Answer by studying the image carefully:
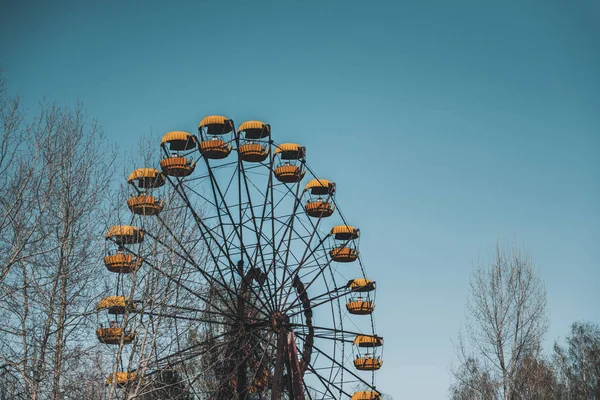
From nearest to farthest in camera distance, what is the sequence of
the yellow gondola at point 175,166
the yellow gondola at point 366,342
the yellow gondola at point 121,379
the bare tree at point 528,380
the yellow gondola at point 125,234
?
1. the yellow gondola at point 121,379
2. the yellow gondola at point 125,234
3. the yellow gondola at point 175,166
4. the yellow gondola at point 366,342
5. the bare tree at point 528,380

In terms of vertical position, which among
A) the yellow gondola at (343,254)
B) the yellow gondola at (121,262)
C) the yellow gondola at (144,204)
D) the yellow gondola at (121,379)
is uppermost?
the yellow gondola at (343,254)

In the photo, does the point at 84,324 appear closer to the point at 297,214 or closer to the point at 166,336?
the point at 166,336

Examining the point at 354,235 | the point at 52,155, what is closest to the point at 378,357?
the point at 354,235

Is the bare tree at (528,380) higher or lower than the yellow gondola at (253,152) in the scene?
lower

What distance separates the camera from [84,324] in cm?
1614

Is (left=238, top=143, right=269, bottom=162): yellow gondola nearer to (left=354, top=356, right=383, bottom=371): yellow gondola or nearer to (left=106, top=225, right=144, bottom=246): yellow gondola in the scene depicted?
(left=106, top=225, right=144, bottom=246): yellow gondola

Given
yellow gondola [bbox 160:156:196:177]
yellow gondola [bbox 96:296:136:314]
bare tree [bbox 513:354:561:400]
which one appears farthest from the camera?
bare tree [bbox 513:354:561:400]

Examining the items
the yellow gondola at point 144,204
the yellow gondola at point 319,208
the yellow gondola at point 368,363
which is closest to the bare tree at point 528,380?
the yellow gondola at point 368,363

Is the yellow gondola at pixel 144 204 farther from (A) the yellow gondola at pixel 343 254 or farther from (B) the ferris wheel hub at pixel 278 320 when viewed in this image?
(A) the yellow gondola at pixel 343 254

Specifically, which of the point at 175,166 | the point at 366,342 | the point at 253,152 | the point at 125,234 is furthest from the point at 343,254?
the point at 125,234

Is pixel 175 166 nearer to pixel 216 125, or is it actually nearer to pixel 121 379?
pixel 216 125

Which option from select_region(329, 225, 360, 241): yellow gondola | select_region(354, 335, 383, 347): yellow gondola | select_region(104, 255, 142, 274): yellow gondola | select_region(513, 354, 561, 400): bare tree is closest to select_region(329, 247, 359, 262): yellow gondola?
select_region(329, 225, 360, 241): yellow gondola

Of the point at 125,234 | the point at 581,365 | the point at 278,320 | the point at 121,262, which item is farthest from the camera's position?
the point at 581,365

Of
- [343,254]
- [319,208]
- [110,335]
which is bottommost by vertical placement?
[110,335]
